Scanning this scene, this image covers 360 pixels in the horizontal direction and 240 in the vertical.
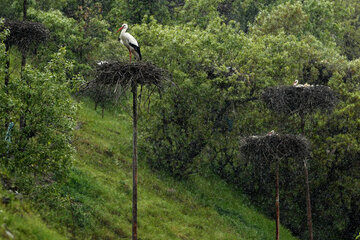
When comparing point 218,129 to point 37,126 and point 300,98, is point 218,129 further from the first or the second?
point 37,126

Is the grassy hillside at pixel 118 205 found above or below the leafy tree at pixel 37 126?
below

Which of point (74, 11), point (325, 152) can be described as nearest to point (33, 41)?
point (325, 152)

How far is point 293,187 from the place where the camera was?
29.8 meters

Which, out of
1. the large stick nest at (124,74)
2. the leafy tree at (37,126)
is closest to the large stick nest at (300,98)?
the large stick nest at (124,74)

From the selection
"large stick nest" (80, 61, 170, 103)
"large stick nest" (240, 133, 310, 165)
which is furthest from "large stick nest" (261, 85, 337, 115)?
"large stick nest" (80, 61, 170, 103)

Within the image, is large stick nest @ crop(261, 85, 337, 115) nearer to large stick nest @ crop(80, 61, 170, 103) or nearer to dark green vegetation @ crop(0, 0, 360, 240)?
dark green vegetation @ crop(0, 0, 360, 240)

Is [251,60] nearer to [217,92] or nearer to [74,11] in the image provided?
[217,92]

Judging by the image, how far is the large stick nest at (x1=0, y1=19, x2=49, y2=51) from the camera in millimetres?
17203

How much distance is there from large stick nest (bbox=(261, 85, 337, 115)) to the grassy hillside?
7324 mm

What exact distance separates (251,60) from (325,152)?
7.35m

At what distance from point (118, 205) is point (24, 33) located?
28.3ft

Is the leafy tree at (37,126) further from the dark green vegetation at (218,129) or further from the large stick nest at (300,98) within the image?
the large stick nest at (300,98)

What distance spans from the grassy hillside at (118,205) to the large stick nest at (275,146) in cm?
508

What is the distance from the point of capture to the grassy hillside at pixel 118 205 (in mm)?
15516
